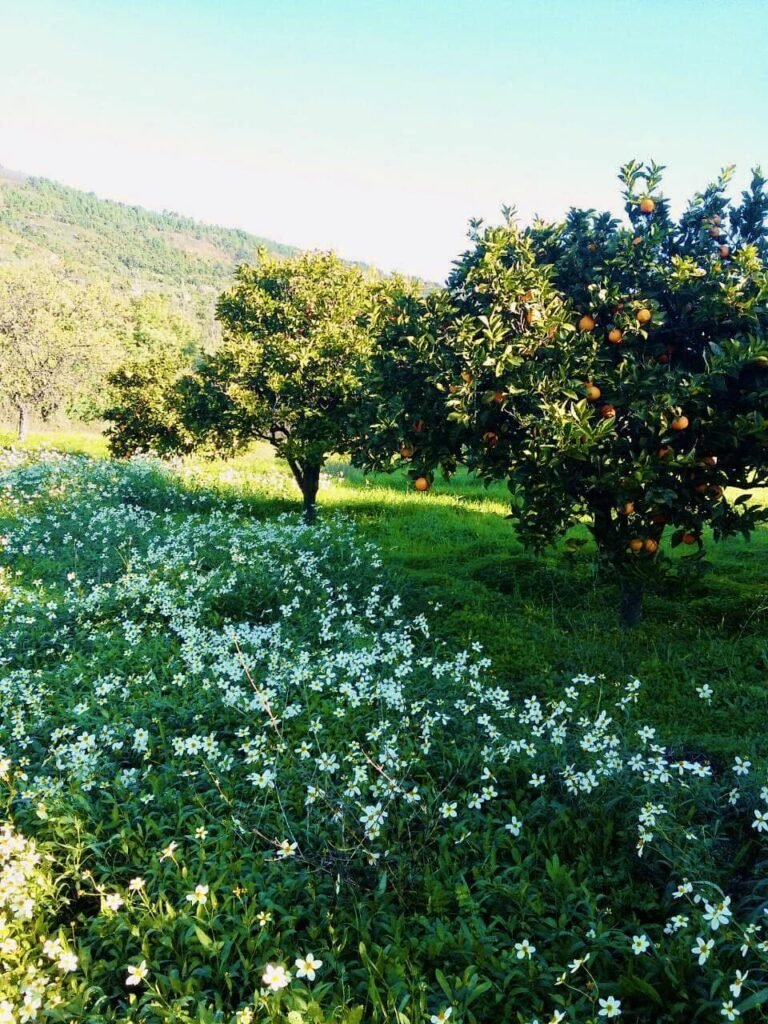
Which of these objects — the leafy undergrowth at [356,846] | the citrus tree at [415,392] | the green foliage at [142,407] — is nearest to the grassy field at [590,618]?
the leafy undergrowth at [356,846]

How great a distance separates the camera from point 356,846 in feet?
12.4

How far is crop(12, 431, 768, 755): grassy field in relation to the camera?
5.80 m

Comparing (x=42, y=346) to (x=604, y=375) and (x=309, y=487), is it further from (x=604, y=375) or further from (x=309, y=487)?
(x=604, y=375)

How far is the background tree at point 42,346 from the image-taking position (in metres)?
33.2

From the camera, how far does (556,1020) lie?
264 cm

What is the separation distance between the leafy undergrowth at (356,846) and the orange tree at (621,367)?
180 centimetres

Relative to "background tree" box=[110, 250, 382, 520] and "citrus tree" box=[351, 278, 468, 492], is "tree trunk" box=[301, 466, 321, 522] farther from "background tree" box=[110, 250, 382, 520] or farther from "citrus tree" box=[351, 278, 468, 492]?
"citrus tree" box=[351, 278, 468, 492]

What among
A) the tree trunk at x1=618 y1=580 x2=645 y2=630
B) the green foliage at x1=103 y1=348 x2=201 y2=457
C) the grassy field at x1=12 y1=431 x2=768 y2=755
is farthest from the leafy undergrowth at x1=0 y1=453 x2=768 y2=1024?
the green foliage at x1=103 y1=348 x2=201 y2=457

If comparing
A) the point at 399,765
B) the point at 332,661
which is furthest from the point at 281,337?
the point at 399,765

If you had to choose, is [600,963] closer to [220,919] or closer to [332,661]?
[220,919]

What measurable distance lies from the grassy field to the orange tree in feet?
3.08

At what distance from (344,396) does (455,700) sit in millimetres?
7159

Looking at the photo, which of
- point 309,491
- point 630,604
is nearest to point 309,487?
point 309,491

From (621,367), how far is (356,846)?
4.81 meters
